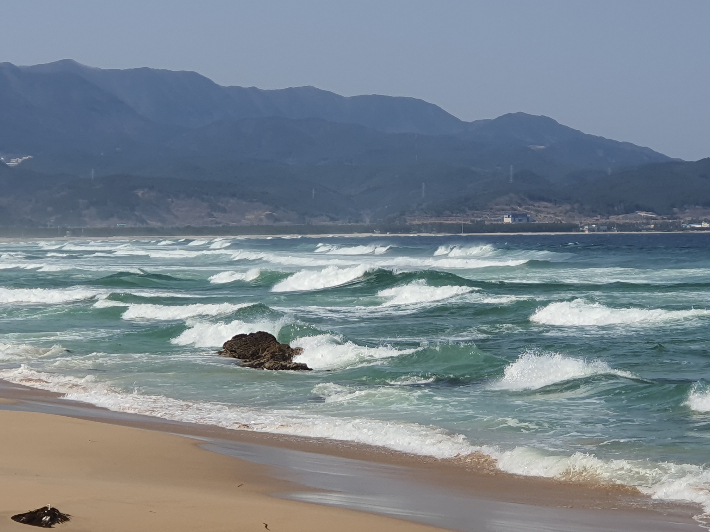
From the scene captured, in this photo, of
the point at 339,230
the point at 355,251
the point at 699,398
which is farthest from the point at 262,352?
the point at 339,230

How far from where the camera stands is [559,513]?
8445 millimetres

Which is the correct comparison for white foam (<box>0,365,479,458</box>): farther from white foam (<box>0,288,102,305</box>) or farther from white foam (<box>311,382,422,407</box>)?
white foam (<box>0,288,102,305</box>)

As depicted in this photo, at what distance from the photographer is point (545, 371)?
16.5m

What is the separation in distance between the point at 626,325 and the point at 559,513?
17035 millimetres

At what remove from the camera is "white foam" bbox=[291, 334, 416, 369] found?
61.4 feet

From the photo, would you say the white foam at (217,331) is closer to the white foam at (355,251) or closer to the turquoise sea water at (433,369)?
the turquoise sea water at (433,369)

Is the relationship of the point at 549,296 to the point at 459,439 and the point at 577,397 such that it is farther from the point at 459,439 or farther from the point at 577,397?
the point at 459,439

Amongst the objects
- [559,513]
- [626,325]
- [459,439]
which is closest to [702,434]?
[459,439]

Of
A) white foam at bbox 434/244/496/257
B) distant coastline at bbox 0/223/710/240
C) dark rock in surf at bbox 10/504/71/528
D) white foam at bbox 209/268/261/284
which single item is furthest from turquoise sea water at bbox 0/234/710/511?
distant coastline at bbox 0/223/710/240

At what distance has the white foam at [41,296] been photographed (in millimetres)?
34719

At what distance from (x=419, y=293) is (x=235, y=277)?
1522cm

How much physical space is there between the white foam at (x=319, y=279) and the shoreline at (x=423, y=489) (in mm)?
32349

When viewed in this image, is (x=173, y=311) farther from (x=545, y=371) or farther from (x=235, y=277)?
(x=235, y=277)

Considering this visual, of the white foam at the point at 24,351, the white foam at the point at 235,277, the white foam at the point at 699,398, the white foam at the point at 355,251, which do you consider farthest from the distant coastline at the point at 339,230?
the white foam at the point at 699,398
